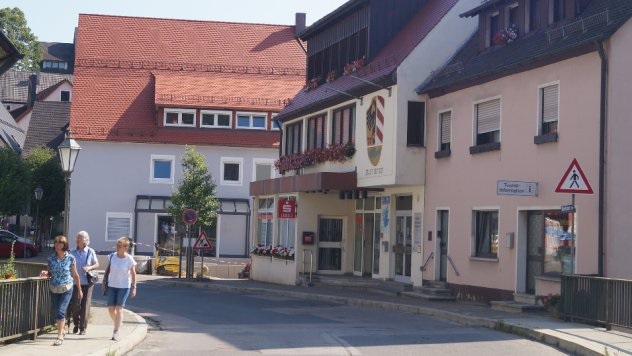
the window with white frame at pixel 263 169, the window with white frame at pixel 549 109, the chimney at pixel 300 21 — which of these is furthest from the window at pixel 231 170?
the window with white frame at pixel 549 109

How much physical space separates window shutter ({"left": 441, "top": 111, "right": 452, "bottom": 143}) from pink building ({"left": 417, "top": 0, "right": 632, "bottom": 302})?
0.06 m

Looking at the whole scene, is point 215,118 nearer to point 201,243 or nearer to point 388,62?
point 201,243

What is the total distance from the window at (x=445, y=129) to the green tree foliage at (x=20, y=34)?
79573 millimetres

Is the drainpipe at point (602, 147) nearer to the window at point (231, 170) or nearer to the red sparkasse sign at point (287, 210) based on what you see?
the red sparkasse sign at point (287, 210)

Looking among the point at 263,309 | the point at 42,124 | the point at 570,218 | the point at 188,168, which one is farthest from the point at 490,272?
the point at 42,124

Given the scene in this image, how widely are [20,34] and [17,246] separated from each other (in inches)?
2200

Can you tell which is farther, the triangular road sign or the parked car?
the parked car

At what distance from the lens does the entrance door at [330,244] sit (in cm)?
3509

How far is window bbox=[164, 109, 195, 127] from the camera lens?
54594 millimetres

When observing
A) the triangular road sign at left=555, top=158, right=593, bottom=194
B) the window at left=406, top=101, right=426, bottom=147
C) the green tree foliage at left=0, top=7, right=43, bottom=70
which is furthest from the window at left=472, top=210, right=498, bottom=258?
the green tree foliage at left=0, top=7, right=43, bottom=70

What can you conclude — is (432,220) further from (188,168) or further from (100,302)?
(188,168)

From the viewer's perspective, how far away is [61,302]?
1506 cm

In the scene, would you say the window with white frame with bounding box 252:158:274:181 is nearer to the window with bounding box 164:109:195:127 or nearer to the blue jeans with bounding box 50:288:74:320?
the window with bounding box 164:109:195:127

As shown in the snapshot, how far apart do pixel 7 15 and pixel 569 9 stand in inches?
3518
